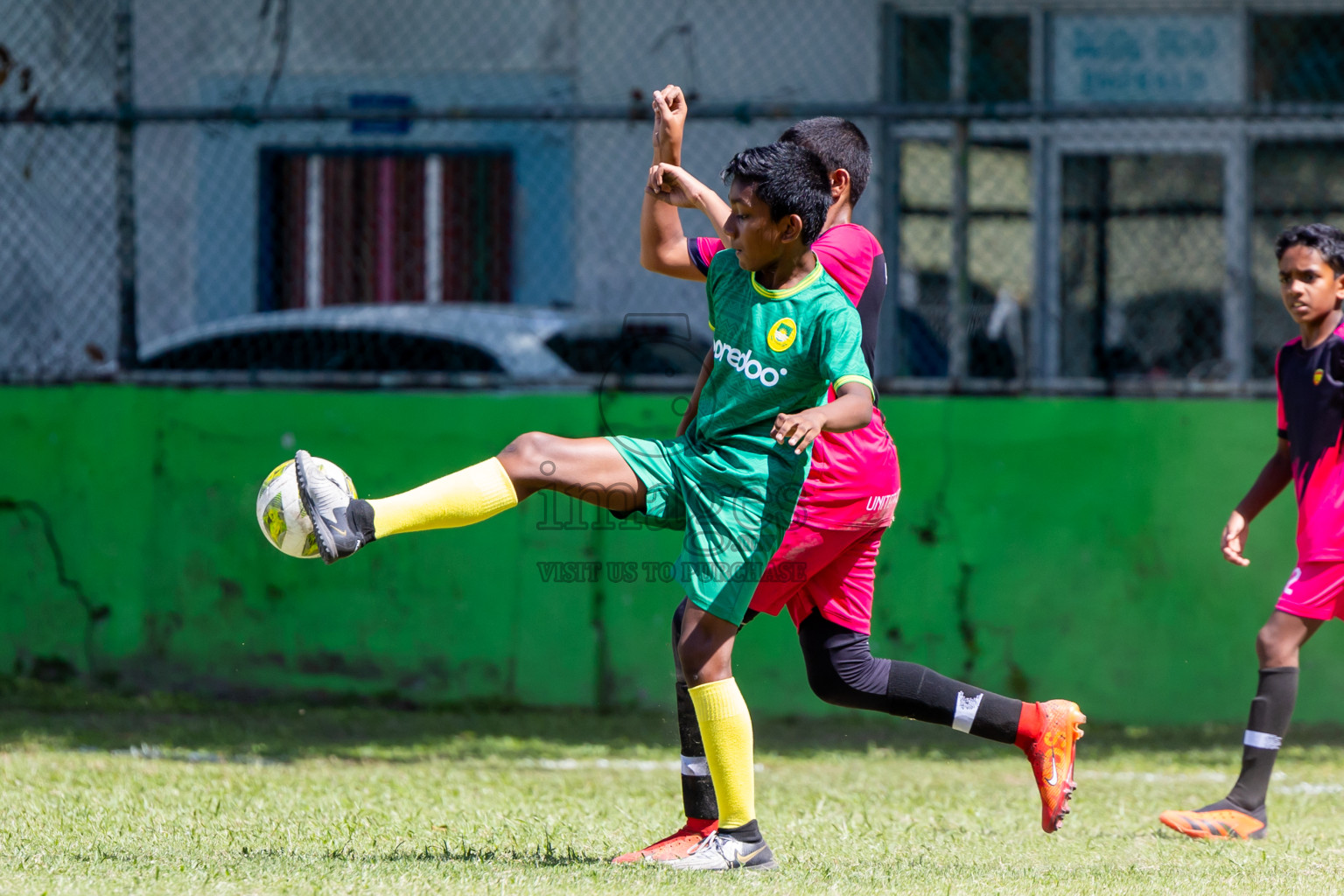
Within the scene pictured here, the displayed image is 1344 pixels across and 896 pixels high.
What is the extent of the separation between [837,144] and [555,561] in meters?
3.46

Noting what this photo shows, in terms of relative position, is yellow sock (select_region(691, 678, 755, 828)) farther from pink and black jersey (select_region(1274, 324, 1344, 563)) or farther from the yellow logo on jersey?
pink and black jersey (select_region(1274, 324, 1344, 563))

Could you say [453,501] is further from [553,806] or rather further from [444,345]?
[444,345]

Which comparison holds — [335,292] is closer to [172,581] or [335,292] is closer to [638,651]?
[172,581]

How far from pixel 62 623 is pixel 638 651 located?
9.15ft

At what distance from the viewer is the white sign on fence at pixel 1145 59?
1120 centimetres

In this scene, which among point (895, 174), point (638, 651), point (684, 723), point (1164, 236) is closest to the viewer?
point (684, 723)

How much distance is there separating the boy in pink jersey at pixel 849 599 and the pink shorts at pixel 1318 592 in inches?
45.1

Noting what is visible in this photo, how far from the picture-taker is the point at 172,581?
7.36 metres

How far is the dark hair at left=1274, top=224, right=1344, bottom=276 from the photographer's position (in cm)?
491

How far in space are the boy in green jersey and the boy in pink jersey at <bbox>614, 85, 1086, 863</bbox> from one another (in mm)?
223

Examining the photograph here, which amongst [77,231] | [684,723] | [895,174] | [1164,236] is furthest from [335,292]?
[684,723]

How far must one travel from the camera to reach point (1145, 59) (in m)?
11.3

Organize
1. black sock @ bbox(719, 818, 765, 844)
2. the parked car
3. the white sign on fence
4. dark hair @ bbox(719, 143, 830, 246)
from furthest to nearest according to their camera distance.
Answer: the white sign on fence < the parked car < black sock @ bbox(719, 818, 765, 844) < dark hair @ bbox(719, 143, 830, 246)

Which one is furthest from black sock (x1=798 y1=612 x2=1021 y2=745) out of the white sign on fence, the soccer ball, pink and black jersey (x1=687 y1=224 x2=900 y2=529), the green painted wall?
the white sign on fence
